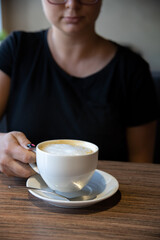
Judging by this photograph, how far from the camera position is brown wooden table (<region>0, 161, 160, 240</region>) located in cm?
50

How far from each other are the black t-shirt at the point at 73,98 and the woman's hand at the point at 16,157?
46 centimetres

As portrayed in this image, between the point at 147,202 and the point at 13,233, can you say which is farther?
the point at 147,202

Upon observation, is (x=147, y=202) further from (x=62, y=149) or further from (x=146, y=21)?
(x=146, y=21)

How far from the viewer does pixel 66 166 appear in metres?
0.58

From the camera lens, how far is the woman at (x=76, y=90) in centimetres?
119

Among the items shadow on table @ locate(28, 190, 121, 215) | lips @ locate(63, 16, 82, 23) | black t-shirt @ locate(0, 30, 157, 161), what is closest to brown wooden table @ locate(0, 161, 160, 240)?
shadow on table @ locate(28, 190, 121, 215)

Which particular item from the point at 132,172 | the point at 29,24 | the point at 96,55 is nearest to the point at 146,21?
the point at 29,24

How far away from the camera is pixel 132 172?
2.74ft

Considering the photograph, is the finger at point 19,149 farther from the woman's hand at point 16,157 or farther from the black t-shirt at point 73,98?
the black t-shirt at point 73,98

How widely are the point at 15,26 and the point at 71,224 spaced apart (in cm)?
358

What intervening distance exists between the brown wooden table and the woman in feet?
1.63

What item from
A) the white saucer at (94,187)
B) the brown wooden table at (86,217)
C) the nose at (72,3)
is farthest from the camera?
the nose at (72,3)

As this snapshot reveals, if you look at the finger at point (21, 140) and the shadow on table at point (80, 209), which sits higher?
the finger at point (21, 140)

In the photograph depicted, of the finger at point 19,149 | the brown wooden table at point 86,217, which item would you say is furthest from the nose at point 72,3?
the brown wooden table at point 86,217
